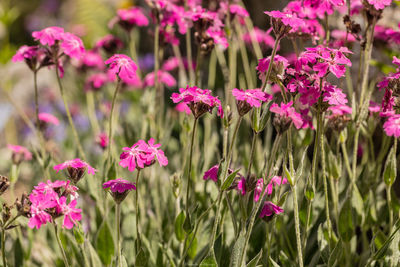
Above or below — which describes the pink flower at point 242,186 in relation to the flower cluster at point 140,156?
below

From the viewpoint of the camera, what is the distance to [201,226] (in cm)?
138

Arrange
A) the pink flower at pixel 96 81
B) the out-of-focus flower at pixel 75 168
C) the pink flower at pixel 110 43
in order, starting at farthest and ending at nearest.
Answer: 1. the pink flower at pixel 96 81
2. the pink flower at pixel 110 43
3. the out-of-focus flower at pixel 75 168

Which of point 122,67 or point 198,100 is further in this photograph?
point 122,67

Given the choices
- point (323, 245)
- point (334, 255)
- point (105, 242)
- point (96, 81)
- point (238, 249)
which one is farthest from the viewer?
point (96, 81)

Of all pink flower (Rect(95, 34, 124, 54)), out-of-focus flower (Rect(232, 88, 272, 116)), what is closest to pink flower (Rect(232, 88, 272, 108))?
out-of-focus flower (Rect(232, 88, 272, 116))

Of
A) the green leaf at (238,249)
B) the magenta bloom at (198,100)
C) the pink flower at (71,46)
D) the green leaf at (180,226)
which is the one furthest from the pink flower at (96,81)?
the green leaf at (238,249)

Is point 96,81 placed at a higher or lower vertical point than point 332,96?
lower

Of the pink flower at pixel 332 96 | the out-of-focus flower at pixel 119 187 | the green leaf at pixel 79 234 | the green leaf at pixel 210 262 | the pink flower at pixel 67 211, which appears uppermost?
the pink flower at pixel 332 96

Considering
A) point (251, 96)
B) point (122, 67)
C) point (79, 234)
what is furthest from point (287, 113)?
point (79, 234)

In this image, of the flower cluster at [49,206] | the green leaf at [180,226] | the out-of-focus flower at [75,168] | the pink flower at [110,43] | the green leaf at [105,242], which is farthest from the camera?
the pink flower at [110,43]

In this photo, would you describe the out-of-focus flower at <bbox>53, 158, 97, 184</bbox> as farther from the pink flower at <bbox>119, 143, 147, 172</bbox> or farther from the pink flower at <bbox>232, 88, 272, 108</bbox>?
the pink flower at <bbox>232, 88, 272, 108</bbox>

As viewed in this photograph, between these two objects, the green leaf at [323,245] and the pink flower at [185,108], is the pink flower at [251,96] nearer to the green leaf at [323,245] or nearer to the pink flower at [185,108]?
the pink flower at [185,108]

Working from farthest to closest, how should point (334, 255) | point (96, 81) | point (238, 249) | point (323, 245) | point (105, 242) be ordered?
point (96, 81), point (105, 242), point (323, 245), point (334, 255), point (238, 249)

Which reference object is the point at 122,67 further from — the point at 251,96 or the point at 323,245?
the point at 323,245
